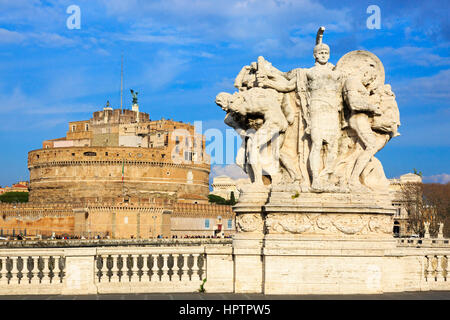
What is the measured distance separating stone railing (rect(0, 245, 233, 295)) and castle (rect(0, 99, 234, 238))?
7063cm

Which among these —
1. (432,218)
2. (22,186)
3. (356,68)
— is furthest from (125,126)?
(356,68)

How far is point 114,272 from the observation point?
32.7 ft

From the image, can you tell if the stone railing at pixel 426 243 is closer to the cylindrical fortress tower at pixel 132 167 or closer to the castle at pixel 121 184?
the castle at pixel 121 184

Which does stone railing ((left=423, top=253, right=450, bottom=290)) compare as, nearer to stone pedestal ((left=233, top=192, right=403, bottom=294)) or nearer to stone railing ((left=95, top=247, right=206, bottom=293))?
stone pedestal ((left=233, top=192, right=403, bottom=294))

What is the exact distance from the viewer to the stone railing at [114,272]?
973 cm

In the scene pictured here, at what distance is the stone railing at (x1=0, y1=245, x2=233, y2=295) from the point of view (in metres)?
9.73

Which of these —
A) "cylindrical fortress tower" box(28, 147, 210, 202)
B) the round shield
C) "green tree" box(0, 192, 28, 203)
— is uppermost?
"cylindrical fortress tower" box(28, 147, 210, 202)

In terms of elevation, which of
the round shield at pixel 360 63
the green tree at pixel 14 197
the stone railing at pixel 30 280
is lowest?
the stone railing at pixel 30 280

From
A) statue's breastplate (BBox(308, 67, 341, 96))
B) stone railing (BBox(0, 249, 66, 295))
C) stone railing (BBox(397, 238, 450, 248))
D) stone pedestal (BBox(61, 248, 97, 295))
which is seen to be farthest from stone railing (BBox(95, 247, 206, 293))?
stone railing (BBox(397, 238, 450, 248))

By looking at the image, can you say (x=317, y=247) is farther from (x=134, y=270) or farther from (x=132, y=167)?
(x=132, y=167)

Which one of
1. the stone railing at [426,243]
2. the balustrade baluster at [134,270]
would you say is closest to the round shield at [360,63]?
the balustrade baluster at [134,270]

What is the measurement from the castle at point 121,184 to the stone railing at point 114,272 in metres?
70.6
